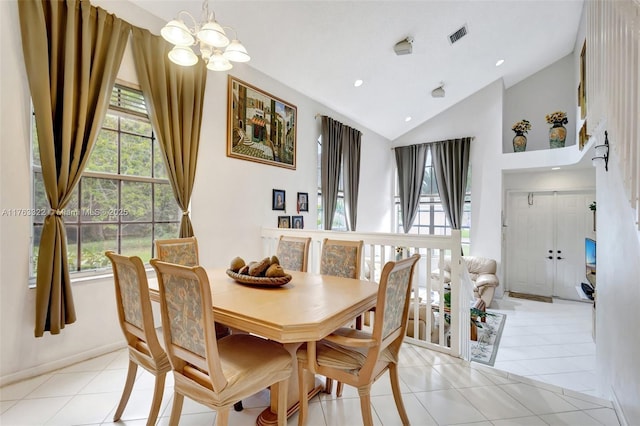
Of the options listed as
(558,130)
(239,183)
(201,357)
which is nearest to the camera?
(201,357)

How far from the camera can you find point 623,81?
1677mm

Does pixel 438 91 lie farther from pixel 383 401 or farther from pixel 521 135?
pixel 383 401

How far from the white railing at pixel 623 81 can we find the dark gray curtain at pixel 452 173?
12.9 ft

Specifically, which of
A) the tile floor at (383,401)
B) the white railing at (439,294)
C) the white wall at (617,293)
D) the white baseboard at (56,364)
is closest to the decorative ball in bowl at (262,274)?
the tile floor at (383,401)

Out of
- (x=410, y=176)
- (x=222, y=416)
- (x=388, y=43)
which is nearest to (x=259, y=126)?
(x=388, y=43)

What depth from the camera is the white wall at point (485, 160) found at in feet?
19.4

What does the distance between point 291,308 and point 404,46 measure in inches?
145

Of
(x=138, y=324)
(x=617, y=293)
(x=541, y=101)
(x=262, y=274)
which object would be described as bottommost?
(x=138, y=324)

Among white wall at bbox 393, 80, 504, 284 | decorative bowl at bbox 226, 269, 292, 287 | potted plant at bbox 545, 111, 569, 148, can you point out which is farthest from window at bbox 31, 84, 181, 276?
potted plant at bbox 545, 111, 569, 148

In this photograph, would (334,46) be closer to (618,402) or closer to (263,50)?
(263,50)

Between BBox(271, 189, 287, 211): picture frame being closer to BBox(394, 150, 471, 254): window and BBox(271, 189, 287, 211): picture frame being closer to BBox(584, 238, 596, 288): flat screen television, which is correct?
BBox(394, 150, 471, 254): window

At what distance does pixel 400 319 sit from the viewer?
5.80 feet

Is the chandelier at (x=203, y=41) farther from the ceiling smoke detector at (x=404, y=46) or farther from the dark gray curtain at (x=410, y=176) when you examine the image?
the dark gray curtain at (x=410, y=176)

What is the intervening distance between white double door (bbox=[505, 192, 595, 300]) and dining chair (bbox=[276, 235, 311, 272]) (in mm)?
5497
